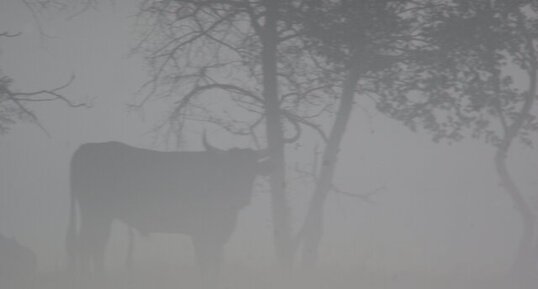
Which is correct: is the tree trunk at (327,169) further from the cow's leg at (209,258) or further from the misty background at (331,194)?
the cow's leg at (209,258)

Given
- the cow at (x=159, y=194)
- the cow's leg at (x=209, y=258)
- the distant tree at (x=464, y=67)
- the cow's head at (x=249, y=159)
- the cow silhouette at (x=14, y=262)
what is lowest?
the cow silhouette at (x=14, y=262)

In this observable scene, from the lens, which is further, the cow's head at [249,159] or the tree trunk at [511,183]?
the cow's head at [249,159]

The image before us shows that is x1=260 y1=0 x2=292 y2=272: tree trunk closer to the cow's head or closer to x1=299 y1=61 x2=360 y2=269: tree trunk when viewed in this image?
x1=299 y1=61 x2=360 y2=269: tree trunk

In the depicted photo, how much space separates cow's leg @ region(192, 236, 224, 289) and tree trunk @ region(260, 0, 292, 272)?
1.08 metres

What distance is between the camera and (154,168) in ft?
39.7

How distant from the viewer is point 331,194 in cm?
3231

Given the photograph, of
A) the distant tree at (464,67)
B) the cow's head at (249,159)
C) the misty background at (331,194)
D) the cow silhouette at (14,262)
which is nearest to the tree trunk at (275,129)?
the misty background at (331,194)

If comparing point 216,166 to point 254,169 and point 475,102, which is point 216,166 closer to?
point 254,169

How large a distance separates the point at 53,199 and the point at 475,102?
23.6 meters

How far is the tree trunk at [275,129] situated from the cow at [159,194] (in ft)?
3.78

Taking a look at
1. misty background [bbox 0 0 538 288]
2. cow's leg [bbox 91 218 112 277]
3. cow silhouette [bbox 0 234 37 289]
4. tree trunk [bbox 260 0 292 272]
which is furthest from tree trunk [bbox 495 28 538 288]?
cow silhouette [bbox 0 234 37 289]

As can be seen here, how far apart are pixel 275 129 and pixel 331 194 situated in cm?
2288

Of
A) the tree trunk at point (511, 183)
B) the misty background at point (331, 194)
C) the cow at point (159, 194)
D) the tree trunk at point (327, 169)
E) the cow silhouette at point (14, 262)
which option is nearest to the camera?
the tree trunk at point (327, 169)

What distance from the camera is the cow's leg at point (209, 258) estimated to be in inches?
388
